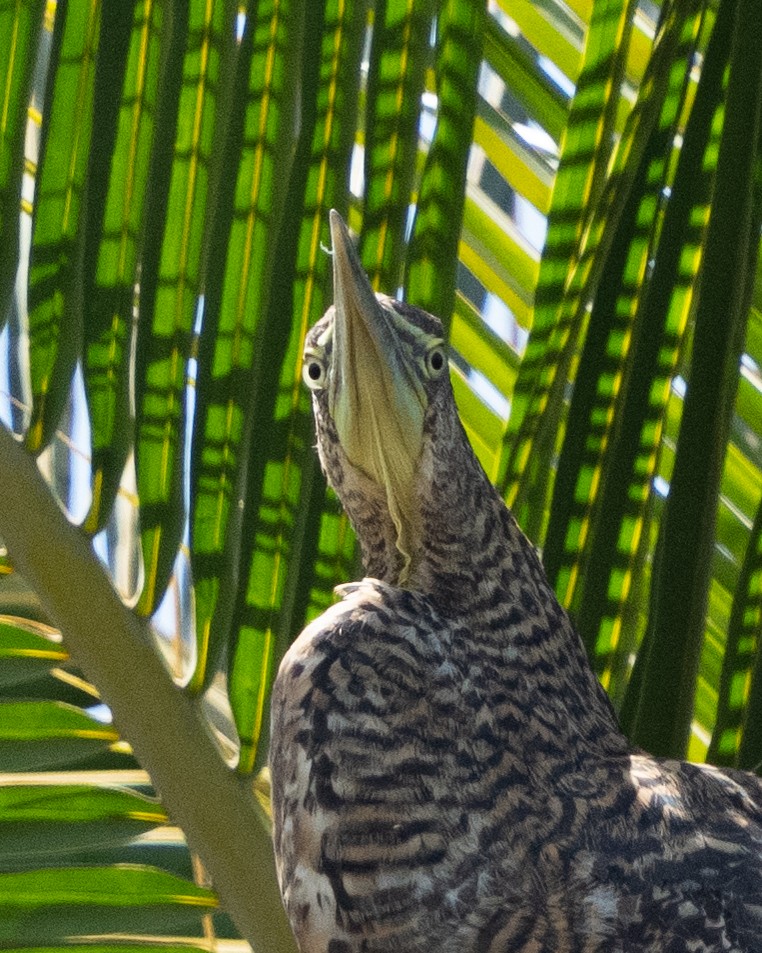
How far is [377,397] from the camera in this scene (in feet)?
5.51

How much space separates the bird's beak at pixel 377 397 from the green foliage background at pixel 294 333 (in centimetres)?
6

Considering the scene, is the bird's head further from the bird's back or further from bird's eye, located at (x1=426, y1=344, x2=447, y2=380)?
the bird's back

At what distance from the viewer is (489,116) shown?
2.01m

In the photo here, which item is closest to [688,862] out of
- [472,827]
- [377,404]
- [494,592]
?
[472,827]

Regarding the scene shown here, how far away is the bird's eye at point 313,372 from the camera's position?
1616 millimetres

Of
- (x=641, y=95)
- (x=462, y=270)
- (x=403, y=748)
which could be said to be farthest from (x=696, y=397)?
(x=462, y=270)

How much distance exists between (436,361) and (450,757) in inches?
15.9

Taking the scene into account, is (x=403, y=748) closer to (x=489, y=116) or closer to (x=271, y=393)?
(x=271, y=393)

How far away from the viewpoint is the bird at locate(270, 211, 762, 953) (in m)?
1.37

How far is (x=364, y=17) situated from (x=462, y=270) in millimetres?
Result: 446

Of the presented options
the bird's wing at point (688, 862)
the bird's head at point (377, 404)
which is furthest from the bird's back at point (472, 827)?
the bird's head at point (377, 404)

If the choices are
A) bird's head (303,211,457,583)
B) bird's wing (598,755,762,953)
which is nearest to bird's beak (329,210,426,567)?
bird's head (303,211,457,583)

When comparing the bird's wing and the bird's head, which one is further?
the bird's head

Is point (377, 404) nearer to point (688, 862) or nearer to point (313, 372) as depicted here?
point (313, 372)
